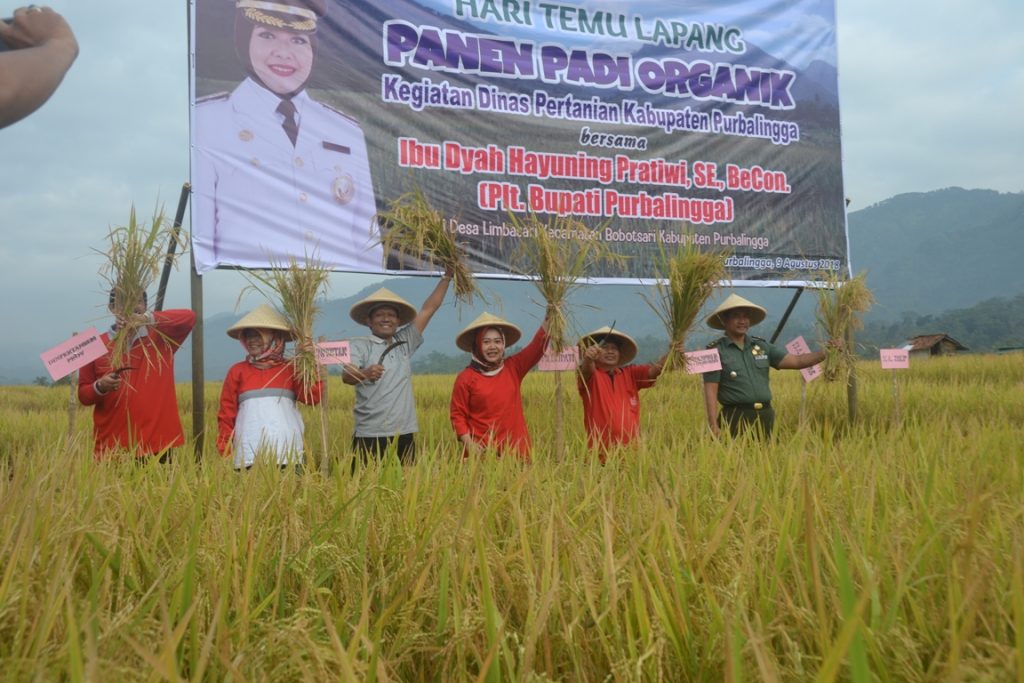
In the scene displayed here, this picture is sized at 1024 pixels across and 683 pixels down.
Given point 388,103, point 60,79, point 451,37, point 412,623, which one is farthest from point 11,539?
point 451,37

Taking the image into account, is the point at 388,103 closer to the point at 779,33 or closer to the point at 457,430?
the point at 457,430

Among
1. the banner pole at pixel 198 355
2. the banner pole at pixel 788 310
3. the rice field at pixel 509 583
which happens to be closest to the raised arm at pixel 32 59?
the rice field at pixel 509 583

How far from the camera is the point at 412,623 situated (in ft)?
3.81

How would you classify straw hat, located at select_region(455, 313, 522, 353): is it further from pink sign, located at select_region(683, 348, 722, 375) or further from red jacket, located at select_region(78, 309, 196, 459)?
red jacket, located at select_region(78, 309, 196, 459)

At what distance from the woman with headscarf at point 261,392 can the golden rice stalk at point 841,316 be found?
2.90m

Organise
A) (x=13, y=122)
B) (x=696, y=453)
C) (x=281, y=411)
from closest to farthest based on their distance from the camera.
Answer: (x=13, y=122) < (x=696, y=453) < (x=281, y=411)

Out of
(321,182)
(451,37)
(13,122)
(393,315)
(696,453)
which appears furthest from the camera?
(451,37)

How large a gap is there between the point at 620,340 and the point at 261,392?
6.37ft

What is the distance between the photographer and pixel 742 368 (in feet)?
14.2

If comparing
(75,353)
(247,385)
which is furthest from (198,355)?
(75,353)

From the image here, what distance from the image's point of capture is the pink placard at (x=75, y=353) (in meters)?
3.12

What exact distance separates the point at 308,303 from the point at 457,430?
38.9 inches

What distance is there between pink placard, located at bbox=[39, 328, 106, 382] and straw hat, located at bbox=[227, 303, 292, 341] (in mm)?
646

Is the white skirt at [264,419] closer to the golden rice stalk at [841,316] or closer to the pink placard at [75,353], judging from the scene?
the pink placard at [75,353]
